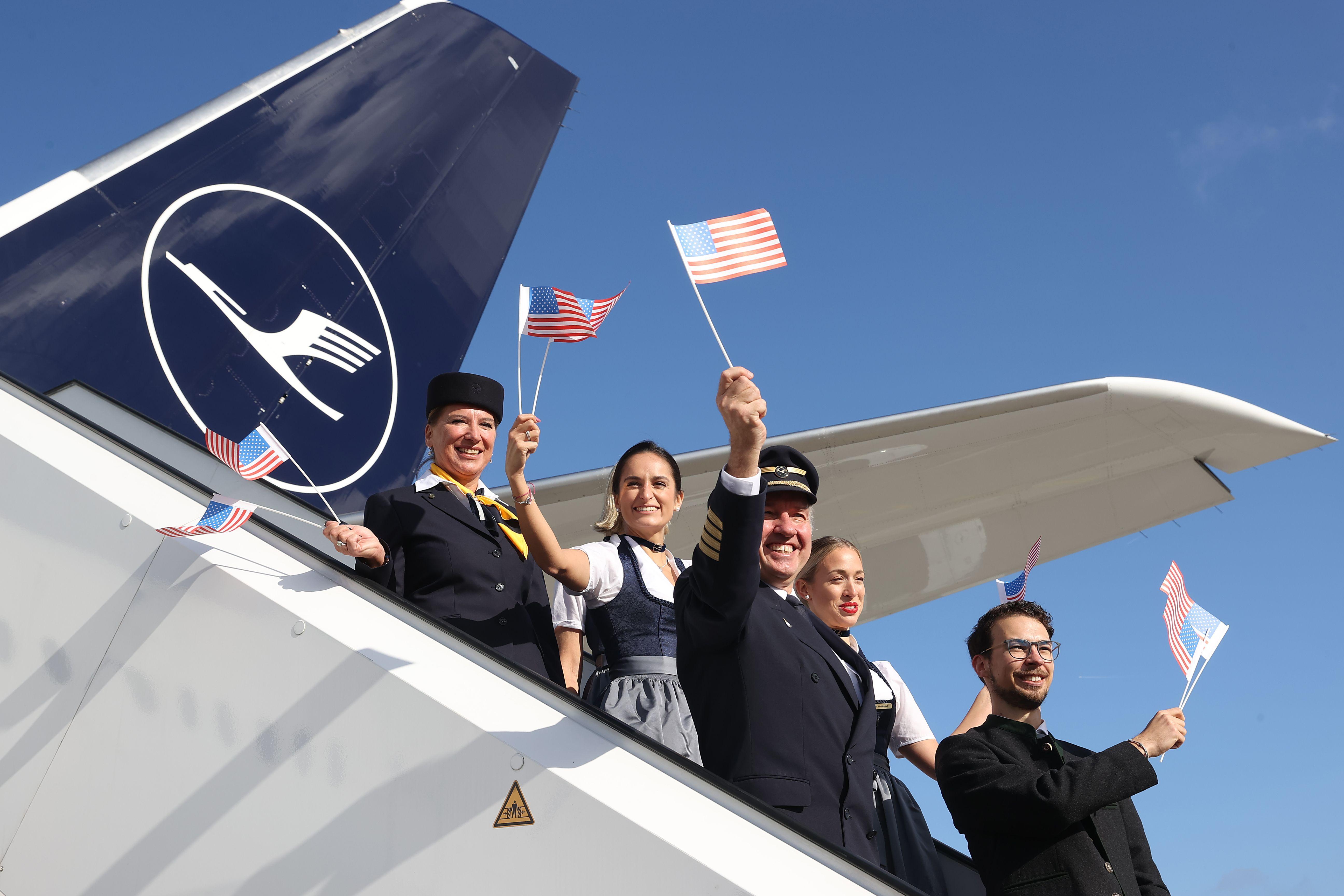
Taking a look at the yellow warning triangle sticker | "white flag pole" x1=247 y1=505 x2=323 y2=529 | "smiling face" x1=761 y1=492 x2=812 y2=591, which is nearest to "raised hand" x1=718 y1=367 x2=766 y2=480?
"smiling face" x1=761 y1=492 x2=812 y2=591

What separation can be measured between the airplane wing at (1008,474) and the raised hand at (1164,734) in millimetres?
2456

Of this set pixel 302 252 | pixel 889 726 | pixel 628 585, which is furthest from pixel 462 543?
pixel 302 252

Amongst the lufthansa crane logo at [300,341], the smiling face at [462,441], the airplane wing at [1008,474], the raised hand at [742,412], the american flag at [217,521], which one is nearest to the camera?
the raised hand at [742,412]

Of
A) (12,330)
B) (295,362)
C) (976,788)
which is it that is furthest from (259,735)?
(295,362)

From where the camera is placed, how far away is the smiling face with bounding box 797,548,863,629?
3430mm

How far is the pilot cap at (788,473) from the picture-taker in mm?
2885

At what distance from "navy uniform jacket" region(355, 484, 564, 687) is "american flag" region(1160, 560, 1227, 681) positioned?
2.03m

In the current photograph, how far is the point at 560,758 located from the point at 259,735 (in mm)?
719

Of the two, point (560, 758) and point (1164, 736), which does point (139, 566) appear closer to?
point (560, 758)

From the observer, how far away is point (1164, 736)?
8.63ft

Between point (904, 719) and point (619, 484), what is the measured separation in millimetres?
1360

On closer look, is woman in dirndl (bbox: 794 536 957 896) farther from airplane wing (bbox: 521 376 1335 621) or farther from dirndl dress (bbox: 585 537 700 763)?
airplane wing (bbox: 521 376 1335 621)

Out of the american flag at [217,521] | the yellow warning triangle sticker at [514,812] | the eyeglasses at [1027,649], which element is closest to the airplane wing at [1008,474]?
the eyeglasses at [1027,649]

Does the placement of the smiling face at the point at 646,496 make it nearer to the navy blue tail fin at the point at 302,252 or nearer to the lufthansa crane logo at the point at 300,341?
the navy blue tail fin at the point at 302,252
